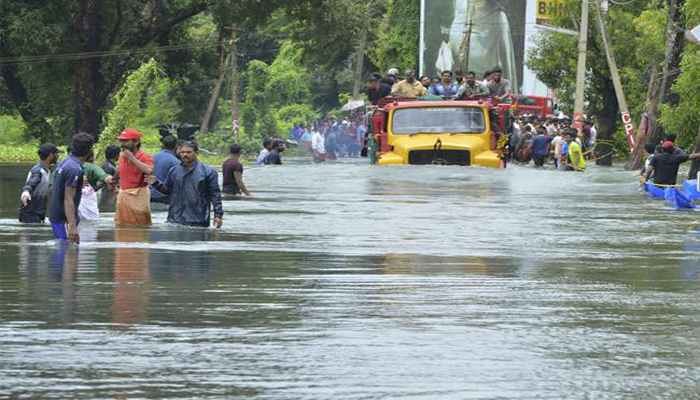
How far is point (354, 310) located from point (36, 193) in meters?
8.42

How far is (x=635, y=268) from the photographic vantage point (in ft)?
45.7

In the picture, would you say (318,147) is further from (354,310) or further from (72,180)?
(354,310)

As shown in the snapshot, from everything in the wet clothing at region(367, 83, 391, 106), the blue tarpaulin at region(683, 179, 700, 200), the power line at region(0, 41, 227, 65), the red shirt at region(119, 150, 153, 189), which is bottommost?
the blue tarpaulin at region(683, 179, 700, 200)

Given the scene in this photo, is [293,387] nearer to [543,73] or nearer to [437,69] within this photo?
[543,73]

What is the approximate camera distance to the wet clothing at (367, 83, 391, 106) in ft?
108

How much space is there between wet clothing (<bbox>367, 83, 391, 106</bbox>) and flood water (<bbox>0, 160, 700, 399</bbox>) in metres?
12.8

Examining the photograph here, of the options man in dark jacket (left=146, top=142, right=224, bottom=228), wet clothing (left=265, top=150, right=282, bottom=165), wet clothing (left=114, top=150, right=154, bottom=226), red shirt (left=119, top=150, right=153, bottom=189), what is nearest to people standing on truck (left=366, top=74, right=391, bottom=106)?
wet clothing (left=265, top=150, right=282, bottom=165)

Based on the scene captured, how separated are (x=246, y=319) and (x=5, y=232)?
830 centimetres

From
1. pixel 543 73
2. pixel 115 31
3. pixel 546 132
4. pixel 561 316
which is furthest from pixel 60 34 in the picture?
pixel 561 316

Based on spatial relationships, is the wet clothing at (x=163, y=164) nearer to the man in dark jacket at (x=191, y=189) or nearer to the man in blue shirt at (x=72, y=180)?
the man in dark jacket at (x=191, y=189)

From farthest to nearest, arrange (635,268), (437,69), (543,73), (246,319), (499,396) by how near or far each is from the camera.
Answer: (437,69), (543,73), (635,268), (246,319), (499,396)

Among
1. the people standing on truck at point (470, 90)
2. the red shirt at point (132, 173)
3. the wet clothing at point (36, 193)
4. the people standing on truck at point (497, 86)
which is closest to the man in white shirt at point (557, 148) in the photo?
the people standing on truck at point (497, 86)

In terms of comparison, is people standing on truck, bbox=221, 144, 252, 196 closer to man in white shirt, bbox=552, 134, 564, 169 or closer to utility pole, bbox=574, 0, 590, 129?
man in white shirt, bbox=552, 134, 564, 169

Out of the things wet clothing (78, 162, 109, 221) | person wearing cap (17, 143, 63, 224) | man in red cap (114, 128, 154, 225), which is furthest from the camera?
wet clothing (78, 162, 109, 221)
